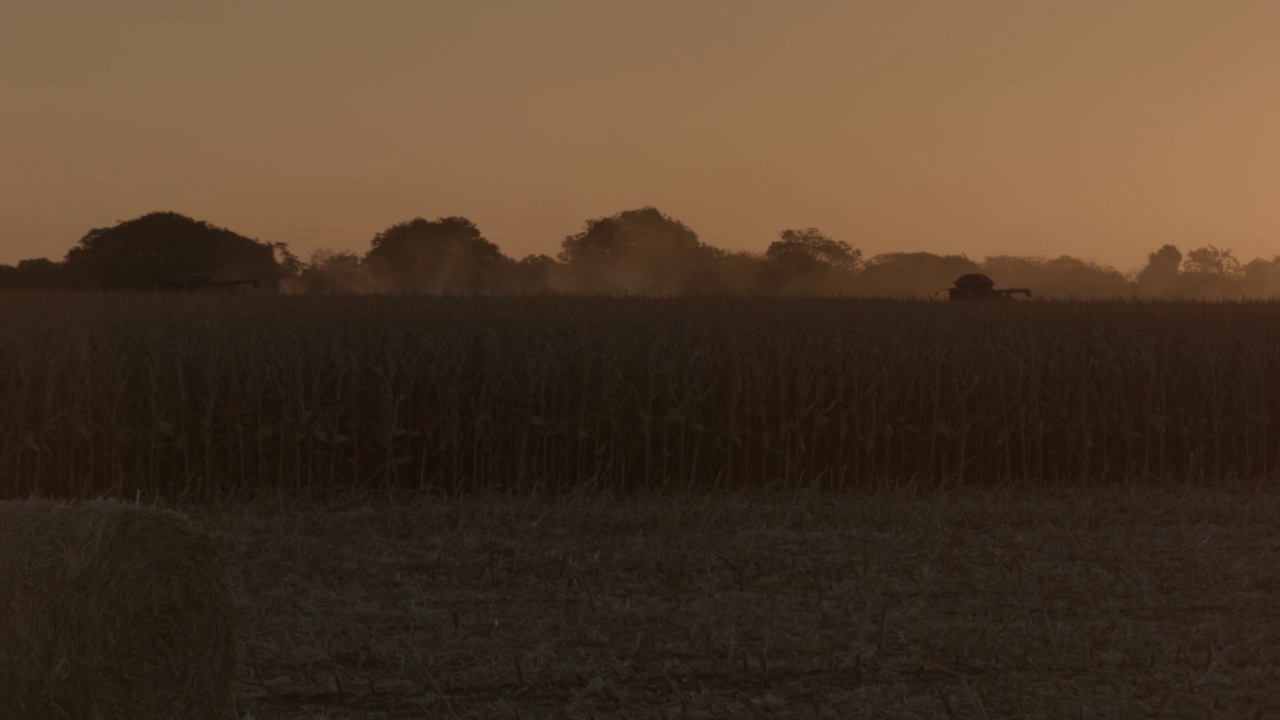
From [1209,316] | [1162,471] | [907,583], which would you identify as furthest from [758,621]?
[1209,316]

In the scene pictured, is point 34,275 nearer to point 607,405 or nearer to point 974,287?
point 974,287

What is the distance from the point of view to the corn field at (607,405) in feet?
40.9

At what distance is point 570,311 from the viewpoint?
682 inches

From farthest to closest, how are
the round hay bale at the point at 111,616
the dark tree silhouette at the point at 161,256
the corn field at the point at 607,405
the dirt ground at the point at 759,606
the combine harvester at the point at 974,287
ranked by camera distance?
the dark tree silhouette at the point at 161,256
the combine harvester at the point at 974,287
the corn field at the point at 607,405
the dirt ground at the point at 759,606
the round hay bale at the point at 111,616

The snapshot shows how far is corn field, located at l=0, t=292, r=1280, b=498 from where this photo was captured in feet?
40.9

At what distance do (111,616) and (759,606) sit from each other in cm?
402

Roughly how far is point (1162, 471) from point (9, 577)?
39.1 feet

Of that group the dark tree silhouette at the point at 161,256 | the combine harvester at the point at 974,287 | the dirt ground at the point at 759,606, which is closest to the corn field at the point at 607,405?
the dirt ground at the point at 759,606

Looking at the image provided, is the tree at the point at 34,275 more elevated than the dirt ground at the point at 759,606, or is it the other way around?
the tree at the point at 34,275

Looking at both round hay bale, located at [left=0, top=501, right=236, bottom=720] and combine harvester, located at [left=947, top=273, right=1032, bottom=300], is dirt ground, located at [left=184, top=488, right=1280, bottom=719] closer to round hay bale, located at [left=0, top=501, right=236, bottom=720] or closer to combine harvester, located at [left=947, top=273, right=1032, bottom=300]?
round hay bale, located at [left=0, top=501, right=236, bottom=720]

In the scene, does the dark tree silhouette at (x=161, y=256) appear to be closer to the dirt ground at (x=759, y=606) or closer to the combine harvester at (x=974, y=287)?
the combine harvester at (x=974, y=287)

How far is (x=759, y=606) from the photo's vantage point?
8320 mm

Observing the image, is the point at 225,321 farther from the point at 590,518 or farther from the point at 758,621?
the point at 758,621

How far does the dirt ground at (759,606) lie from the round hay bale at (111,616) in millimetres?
486
